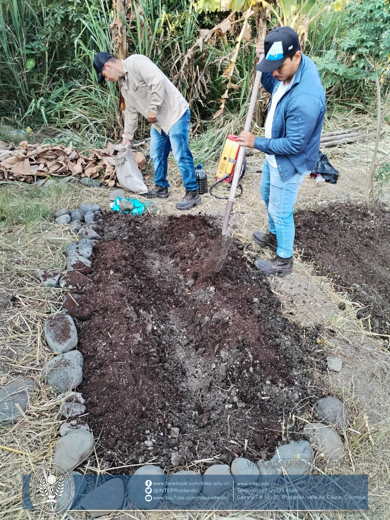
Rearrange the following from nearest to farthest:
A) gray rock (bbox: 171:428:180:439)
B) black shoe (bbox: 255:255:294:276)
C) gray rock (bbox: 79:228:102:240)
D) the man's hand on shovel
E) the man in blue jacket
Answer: gray rock (bbox: 171:428:180:439)
the man in blue jacket
the man's hand on shovel
black shoe (bbox: 255:255:294:276)
gray rock (bbox: 79:228:102:240)

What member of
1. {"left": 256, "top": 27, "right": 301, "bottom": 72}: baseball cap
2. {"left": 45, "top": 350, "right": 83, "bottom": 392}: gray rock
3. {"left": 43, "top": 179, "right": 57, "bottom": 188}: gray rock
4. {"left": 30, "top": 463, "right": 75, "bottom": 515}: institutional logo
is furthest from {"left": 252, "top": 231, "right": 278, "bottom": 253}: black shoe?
{"left": 30, "top": 463, "right": 75, "bottom": 515}: institutional logo

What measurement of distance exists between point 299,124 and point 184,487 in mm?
2331

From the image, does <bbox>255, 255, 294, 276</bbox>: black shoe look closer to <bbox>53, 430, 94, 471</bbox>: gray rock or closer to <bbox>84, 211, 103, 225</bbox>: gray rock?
<bbox>84, 211, 103, 225</bbox>: gray rock

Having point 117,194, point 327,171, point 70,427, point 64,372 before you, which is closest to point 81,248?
point 117,194

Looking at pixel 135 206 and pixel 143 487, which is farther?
pixel 135 206

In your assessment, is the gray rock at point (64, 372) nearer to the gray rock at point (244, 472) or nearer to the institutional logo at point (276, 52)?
the gray rock at point (244, 472)

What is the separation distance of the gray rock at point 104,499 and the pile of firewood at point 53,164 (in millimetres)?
3556

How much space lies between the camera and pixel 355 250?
4004mm

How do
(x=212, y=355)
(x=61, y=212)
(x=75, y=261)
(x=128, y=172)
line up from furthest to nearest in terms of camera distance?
(x=128, y=172) < (x=61, y=212) < (x=75, y=261) < (x=212, y=355)

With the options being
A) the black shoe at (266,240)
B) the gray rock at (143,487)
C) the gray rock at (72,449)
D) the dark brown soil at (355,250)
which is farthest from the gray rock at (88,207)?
the gray rock at (143,487)

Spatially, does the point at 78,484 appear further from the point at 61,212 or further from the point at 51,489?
the point at 61,212

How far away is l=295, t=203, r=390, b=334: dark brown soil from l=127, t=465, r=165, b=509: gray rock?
2.06 meters

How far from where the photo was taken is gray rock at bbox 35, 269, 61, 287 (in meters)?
3.18

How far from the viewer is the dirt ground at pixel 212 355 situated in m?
2.13
